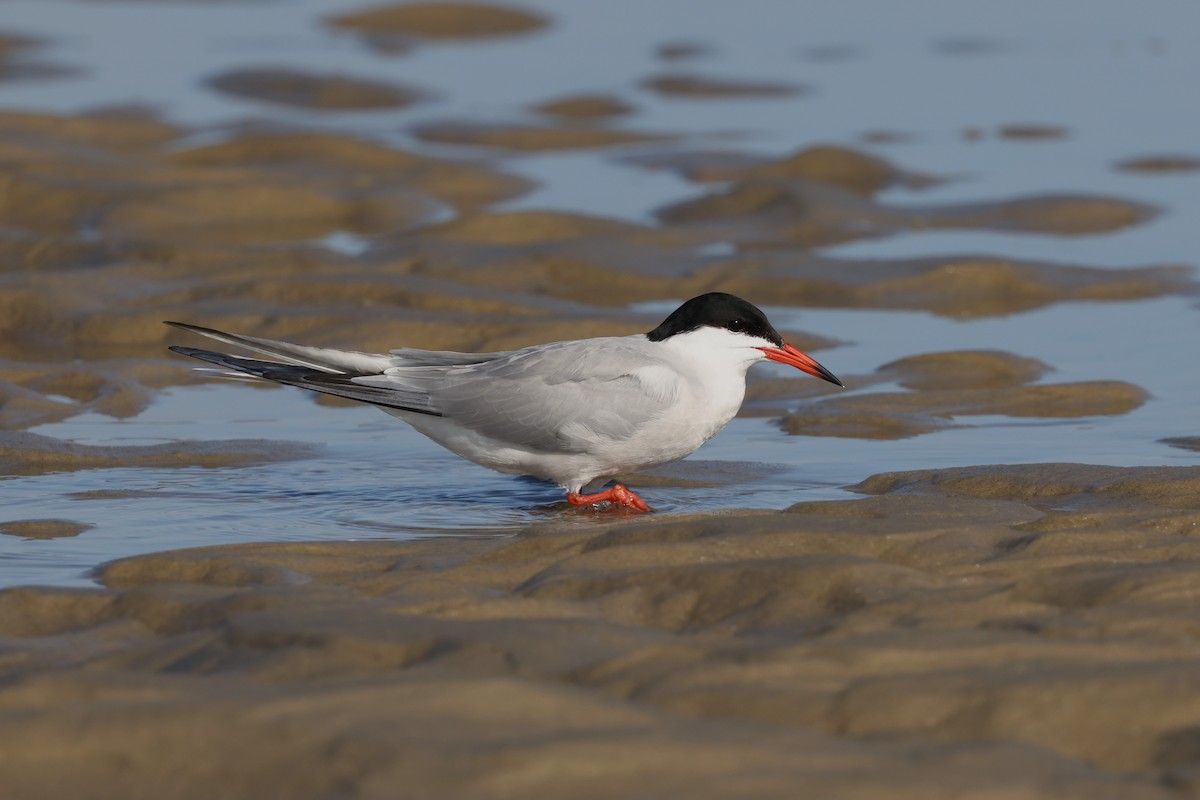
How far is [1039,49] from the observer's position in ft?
62.5

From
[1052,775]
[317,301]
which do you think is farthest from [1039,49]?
[1052,775]

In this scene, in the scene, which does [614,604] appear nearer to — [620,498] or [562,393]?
[620,498]

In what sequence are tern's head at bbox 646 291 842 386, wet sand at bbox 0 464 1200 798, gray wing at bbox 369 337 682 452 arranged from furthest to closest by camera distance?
tern's head at bbox 646 291 842 386
gray wing at bbox 369 337 682 452
wet sand at bbox 0 464 1200 798

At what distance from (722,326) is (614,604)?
2.37 meters

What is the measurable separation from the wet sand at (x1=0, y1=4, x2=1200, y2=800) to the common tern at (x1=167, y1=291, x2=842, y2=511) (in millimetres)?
289

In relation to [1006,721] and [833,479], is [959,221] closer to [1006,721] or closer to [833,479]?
[833,479]

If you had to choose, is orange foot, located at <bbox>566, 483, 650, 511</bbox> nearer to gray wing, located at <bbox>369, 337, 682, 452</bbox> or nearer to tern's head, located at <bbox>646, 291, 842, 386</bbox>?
gray wing, located at <bbox>369, 337, 682, 452</bbox>

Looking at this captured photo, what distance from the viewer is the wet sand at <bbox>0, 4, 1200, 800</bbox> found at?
12.2ft

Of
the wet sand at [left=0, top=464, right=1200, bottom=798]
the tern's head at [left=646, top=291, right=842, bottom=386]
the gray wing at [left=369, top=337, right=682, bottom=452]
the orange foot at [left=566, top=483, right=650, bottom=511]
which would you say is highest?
the tern's head at [left=646, top=291, right=842, bottom=386]

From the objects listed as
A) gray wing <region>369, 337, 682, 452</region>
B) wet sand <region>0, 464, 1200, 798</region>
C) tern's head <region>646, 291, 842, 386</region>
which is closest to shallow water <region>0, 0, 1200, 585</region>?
gray wing <region>369, 337, 682, 452</region>

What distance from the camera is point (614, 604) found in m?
4.91

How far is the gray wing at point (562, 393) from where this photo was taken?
682 cm

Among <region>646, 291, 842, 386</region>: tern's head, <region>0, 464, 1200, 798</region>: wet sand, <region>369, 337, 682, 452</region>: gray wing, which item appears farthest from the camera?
<region>646, 291, 842, 386</region>: tern's head

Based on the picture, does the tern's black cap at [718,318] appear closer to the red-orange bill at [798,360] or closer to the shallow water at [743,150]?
the red-orange bill at [798,360]
